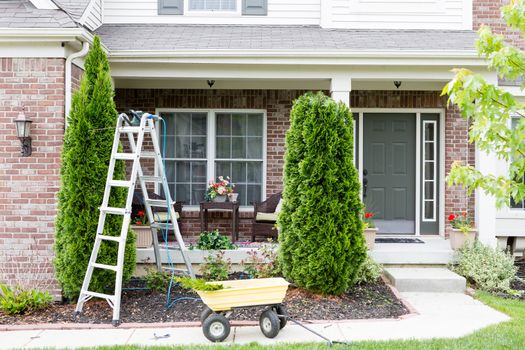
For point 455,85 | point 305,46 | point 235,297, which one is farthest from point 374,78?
point 235,297

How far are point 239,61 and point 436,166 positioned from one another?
419 cm

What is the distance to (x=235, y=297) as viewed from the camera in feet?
17.7

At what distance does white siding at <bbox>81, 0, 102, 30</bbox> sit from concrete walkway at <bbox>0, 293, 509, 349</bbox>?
4950 millimetres

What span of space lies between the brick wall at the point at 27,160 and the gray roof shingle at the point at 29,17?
0.42 metres

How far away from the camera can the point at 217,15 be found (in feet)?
32.8

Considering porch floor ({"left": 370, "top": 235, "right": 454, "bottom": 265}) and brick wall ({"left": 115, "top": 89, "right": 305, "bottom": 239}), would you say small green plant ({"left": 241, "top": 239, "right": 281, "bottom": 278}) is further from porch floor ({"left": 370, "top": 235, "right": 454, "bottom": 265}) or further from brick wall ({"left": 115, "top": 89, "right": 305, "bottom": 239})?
brick wall ({"left": 115, "top": 89, "right": 305, "bottom": 239})

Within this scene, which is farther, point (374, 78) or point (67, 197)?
point (374, 78)

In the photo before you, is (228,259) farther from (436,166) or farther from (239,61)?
(436,166)

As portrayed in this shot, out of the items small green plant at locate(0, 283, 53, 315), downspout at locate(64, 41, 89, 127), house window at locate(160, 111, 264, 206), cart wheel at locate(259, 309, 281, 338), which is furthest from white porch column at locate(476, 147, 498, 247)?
small green plant at locate(0, 283, 53, 315)

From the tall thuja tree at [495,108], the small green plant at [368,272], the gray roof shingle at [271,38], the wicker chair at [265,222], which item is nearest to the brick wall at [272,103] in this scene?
the wicker chair at [265,222]

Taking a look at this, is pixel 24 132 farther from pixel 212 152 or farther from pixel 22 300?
pixel 212 152

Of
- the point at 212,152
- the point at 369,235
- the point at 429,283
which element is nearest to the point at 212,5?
the point at 212,152

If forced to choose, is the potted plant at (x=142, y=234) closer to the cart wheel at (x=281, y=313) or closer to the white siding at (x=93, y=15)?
the cart wheel at (x=281, y=313)

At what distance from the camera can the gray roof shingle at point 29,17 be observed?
6816mm
